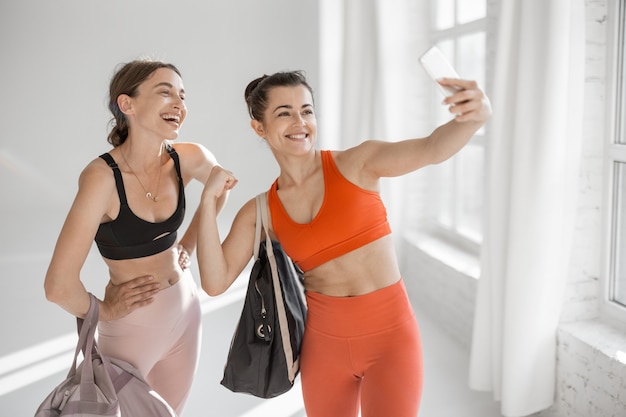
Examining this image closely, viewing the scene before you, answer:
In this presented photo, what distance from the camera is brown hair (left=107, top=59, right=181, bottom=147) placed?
7.22 ft

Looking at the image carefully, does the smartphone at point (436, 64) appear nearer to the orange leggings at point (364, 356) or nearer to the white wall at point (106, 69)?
the orange leggings at point (364, 356)

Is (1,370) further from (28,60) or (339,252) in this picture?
(28,60)

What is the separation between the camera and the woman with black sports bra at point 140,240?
1982mm

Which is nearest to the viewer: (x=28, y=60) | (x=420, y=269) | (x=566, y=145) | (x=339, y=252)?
(x=339, y=252)

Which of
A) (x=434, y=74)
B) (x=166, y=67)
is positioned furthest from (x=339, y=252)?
(x=166, y=67)

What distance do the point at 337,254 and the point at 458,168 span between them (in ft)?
9.14

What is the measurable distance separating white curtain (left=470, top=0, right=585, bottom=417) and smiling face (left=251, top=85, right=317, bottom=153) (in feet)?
3.54

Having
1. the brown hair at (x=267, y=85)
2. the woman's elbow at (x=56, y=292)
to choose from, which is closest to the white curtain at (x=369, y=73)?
the brown hair at (x=267, y=85)

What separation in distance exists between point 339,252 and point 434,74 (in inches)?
25.7

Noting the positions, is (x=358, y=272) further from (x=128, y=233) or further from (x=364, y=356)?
(x=128, y=233)

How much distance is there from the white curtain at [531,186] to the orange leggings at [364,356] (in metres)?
0.96

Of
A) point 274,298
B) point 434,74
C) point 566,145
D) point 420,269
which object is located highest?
point 434,74

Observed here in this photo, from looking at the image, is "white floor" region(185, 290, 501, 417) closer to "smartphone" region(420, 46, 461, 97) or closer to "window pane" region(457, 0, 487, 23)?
"smartphone" region(420, 46, 461, 97)

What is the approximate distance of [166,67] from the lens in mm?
2262
